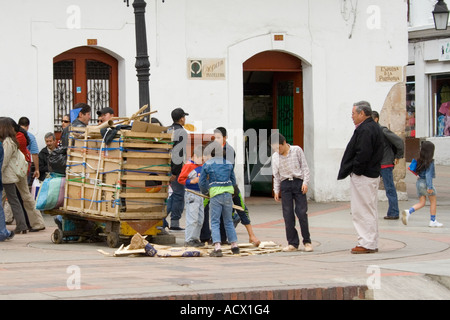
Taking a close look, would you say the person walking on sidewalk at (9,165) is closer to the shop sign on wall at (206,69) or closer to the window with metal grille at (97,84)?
the window with metal grille at (97,84)

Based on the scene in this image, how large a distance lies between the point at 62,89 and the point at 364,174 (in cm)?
819

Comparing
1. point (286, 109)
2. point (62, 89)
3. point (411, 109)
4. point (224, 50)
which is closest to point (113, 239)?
point (62, 89)

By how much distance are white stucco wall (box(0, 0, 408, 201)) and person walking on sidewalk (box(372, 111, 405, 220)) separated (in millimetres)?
3261

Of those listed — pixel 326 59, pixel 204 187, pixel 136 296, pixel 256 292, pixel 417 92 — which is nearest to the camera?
pixel 136 296

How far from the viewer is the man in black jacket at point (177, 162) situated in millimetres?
14977

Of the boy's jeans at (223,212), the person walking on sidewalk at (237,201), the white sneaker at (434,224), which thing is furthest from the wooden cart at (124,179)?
→ the white sneaker at (434,224)

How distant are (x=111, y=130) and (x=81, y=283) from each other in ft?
12.5

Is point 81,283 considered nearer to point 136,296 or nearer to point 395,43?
point 136,296

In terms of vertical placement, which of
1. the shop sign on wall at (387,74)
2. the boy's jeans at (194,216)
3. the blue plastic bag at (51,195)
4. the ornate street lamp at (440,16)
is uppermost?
the ornate street lamp at (440,16)

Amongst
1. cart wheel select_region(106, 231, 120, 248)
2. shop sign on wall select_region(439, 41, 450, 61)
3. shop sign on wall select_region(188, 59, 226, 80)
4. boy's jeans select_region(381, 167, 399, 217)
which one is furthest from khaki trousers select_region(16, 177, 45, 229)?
shop sign on wall select_region(439, 41, 450, 61)

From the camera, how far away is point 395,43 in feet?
70.1

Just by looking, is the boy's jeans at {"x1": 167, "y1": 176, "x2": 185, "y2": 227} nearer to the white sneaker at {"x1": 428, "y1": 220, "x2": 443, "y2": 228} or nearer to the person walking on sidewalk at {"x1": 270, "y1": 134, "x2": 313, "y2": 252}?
the person walking on sidewalk at {"x1": 270, "y1": 134, "x2": 313, "y2": 252}

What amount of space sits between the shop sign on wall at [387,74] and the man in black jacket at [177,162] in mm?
7098

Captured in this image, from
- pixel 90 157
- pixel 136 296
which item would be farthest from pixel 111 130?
pixel 136 296
